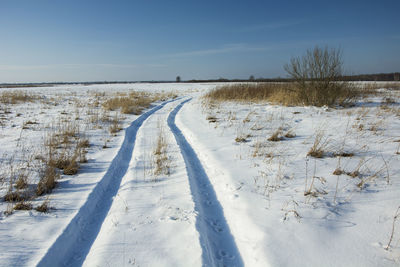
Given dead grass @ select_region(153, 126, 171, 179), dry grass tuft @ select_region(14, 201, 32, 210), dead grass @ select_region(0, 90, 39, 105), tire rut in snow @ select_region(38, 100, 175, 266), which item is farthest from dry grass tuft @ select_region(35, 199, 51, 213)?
dead grass @ select_region(0, 90, 39, 105)

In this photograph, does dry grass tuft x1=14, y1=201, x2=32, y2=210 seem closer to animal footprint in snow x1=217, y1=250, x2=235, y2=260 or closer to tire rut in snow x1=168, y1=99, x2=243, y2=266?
tire rut in snow x1=168, y1=99, x2=243, y2=266

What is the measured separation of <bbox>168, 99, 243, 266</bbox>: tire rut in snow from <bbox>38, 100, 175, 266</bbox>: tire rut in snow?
1.21 metres

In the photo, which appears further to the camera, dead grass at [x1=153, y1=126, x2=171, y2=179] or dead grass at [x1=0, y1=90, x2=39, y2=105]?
dead grass at [x1=0, y1=90, x2=39, y2=105]

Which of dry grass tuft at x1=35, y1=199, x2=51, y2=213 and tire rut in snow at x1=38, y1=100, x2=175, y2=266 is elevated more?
dry grass tuft at x1=35, y1=199, x2=51, y2=213

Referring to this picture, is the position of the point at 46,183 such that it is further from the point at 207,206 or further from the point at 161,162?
the point at 207,206

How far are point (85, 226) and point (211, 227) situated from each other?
1531 mm

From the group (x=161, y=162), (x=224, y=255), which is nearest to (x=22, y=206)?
(x=161, y=162)

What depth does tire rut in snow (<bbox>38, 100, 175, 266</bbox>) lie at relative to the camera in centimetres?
207

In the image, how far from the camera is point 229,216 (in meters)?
2.71

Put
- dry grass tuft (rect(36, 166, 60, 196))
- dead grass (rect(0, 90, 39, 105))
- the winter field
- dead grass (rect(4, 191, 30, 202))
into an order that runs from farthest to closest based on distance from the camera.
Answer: dead grass (rect(0, 90, 39, 105)) < dry grass tuft (rect(36, 166, 60, 196)) < dead grass (rect(4, 191, 30, 202)) < the winter field

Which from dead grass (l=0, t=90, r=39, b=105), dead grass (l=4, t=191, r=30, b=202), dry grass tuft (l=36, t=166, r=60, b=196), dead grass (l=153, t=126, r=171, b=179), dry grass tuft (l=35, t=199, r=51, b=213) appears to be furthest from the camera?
dead grass (l=0, t=90, r=39, b=105)

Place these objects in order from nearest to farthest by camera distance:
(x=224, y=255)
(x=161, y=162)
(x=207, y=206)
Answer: (x=224, y=255)
(x=207, y=206)
(x=161, y=162)

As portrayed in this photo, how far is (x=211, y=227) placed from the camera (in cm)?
252

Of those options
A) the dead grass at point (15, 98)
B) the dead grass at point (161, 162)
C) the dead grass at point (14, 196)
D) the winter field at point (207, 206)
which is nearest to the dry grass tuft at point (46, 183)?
the winter field at point (207, 206)
